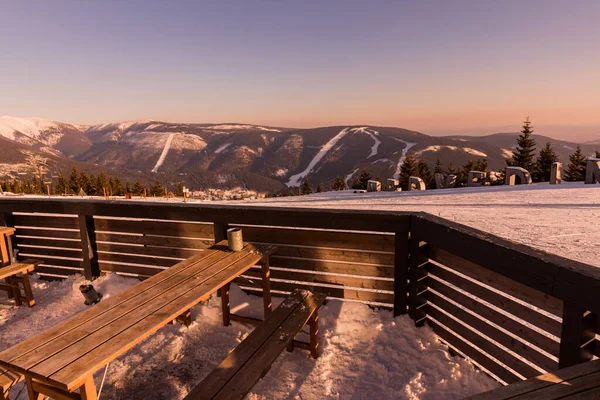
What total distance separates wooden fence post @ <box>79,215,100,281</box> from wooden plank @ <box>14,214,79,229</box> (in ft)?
1.22

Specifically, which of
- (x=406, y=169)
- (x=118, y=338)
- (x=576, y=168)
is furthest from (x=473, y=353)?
(x=406, y=169)

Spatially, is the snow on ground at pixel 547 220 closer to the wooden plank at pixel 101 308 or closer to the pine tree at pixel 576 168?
the wooden plank at pixel 101 308

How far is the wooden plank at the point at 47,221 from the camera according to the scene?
6020 mm

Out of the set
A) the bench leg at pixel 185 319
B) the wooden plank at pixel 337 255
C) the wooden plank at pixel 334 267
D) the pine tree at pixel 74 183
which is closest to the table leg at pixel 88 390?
the bench leg at pixel 185 319

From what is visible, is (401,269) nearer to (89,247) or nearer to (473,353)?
(473,353)

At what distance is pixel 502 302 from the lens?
3186 mm

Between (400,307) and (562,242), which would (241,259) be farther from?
(562,242)

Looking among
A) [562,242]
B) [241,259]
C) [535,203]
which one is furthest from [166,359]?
[535,203]

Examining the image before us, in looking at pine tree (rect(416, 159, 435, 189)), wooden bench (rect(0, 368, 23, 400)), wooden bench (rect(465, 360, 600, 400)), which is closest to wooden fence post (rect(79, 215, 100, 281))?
wooden bench (rect(0, 368, 23, 400))

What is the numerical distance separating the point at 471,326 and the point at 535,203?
1069 centimetres

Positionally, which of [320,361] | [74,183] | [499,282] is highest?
[499,282]

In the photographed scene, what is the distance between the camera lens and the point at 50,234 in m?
6.22

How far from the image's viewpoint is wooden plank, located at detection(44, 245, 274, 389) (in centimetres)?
204

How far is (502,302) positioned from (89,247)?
6.26 meters
